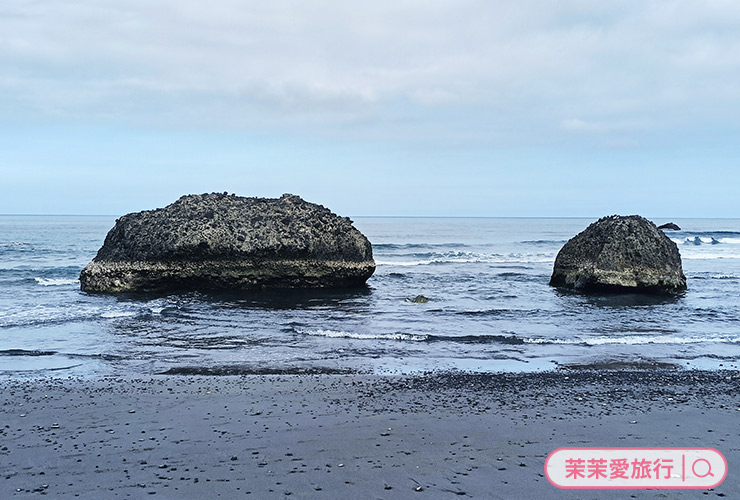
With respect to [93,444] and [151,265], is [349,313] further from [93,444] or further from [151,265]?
[93,444]

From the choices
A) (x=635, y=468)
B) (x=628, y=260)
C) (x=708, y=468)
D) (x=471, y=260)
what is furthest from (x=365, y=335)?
(x=471, y=260)

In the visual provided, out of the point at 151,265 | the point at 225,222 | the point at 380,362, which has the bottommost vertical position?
the point at 380,362

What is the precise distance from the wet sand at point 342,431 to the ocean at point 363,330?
4.37ft

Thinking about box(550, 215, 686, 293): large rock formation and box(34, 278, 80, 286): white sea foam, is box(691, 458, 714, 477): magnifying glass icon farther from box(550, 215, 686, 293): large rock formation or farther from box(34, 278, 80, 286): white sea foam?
box(34, 278, 80, 286): white sea foam

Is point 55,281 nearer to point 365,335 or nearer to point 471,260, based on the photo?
point 365,335

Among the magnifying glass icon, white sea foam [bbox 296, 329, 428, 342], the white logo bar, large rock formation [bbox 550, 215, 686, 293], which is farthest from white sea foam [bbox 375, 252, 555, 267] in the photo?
the magnifying glass icon

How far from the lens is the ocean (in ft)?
39.0

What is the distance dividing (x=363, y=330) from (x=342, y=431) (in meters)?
7.84

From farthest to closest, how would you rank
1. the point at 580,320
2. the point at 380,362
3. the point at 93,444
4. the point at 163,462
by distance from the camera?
1. the point at 580,320
2. the point at 380,362
3. the point at 93,444
4. the point at 163,462

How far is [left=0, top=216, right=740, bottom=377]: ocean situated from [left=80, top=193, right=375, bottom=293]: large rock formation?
71cm

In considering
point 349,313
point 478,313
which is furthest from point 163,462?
point 478,313

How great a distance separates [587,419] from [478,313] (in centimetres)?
1027

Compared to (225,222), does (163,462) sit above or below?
below

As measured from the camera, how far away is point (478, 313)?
1844cm
